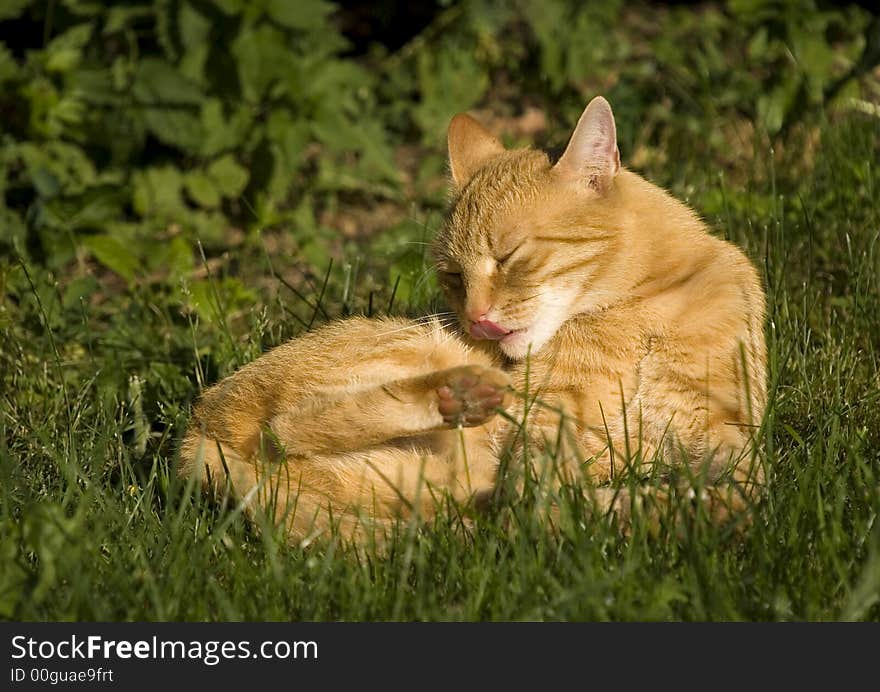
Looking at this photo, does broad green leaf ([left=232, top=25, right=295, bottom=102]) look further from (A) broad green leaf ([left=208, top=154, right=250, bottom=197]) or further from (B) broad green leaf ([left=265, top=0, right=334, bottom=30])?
(A) broad green leaf ([left=208, top=154, right=250, bottom=197])

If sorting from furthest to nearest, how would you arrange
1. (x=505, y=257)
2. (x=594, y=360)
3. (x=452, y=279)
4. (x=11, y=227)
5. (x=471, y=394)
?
(x=11, y=227), (x=452, y=279), (x=505, y=257), (x=594, y=360), (x=471, y=394)

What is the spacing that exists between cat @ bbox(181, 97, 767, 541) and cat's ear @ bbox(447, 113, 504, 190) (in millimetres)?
218

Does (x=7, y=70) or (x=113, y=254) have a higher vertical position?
(x=7, y=70)

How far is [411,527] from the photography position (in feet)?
8.44

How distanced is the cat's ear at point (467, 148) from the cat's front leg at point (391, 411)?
86cm

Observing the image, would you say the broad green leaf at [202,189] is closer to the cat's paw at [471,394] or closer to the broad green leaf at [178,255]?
the broad green leaf at [178,255]

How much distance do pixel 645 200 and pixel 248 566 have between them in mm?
1468

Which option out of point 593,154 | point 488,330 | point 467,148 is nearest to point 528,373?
point 488,330

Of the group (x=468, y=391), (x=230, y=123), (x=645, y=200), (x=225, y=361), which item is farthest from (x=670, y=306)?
(x=230, y=123)

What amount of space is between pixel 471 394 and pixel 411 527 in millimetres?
411

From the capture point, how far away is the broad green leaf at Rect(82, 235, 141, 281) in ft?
15.8

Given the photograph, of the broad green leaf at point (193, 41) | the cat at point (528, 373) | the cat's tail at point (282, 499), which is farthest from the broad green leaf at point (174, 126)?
the cat's tail at point (282, 499)

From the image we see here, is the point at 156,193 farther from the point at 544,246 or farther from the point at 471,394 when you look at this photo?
the point at 471,394

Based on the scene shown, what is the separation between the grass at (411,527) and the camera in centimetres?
248
